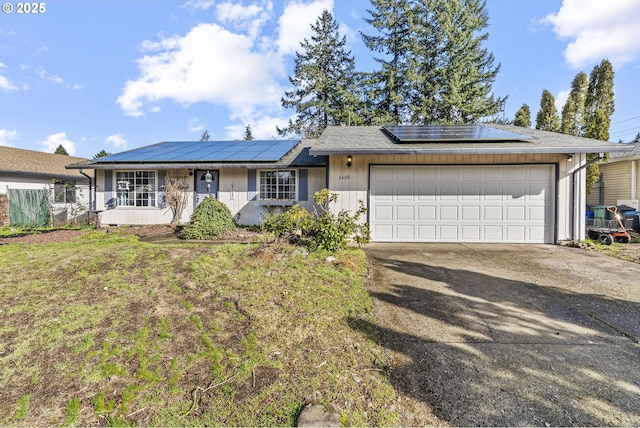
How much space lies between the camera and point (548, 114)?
17.5 meters

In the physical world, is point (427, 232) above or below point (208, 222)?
below

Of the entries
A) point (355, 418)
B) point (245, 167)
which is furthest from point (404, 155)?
point (355, 418)

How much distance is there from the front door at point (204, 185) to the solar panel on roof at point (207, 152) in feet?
1.78

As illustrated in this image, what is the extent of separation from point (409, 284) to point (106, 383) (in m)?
3.66

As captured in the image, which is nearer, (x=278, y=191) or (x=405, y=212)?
(x=405, y=212)

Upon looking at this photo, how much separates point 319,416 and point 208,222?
23.3 ft

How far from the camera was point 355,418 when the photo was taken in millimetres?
1816

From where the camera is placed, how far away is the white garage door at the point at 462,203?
7473 millimetres

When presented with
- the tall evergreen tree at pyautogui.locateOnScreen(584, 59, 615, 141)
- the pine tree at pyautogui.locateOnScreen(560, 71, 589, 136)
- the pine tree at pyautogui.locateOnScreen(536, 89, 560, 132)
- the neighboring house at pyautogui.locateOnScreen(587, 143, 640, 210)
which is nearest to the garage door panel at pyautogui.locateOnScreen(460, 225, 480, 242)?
the neighboring house at pyautogui.locateOnScreen(587, 143, 640, 210)

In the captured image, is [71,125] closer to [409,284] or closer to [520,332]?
[409,284]

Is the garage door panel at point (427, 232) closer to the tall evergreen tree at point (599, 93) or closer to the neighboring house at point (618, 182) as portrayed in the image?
the neighboring house at point (618, 182)

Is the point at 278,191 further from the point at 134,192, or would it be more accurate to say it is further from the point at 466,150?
the point at 466,150

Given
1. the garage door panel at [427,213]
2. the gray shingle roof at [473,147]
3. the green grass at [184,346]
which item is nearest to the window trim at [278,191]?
the gray shingle roof at [473,147]

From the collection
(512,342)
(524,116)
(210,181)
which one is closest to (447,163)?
(512,342)
